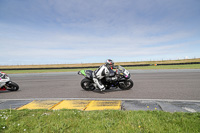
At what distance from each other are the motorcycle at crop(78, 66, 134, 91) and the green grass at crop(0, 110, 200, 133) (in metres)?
3.44

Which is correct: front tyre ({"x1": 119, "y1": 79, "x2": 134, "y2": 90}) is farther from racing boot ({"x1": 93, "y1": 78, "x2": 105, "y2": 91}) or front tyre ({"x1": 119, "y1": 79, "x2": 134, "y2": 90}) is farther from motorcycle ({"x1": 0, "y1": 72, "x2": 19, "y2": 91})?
motorcycle ({"x1": 0, "y1": 72, "x2": 19, "y2": 91})

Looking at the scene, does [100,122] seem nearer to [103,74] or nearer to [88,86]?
[103,74]

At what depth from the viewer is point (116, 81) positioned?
23.5 ft

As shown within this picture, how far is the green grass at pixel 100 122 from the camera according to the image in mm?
2938

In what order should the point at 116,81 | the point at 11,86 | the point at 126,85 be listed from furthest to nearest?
the point at 11,86
the point at 126,85
the point at 116,81

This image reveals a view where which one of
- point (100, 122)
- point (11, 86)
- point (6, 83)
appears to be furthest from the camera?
point (11, 86)

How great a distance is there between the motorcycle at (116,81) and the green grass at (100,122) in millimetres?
3439

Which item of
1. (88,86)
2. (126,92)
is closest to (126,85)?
(126,92)

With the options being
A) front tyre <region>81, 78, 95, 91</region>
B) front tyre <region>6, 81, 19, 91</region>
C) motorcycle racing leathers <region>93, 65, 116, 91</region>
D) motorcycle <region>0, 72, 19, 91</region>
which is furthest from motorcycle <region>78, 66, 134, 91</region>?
motorcycle <region>0, 72, 19, 91</region>

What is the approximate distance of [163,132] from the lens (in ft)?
9.11

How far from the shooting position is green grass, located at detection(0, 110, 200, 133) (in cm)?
294

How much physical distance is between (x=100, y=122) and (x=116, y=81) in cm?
407

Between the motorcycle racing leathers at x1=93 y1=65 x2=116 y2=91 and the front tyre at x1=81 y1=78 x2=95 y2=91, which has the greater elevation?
the motorcycle racing leathers at x1=93 y1=65 x2=116 y2=91

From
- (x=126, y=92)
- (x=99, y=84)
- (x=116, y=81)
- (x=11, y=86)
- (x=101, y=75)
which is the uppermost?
(x=101, y=75)
